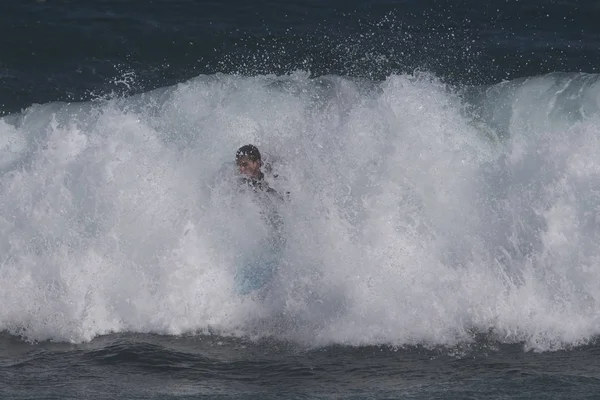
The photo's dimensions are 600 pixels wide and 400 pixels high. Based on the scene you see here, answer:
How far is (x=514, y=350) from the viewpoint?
29.2ft

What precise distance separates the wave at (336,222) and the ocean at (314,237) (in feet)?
0.07

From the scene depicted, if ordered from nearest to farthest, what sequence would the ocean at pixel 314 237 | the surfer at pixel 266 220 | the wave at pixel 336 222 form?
the ocean at pixel 314 237 → the wave at pixel 336 222 → the surfer at pixel 266 220

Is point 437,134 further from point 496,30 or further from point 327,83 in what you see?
point 496,30

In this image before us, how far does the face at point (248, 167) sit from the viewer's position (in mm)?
9930

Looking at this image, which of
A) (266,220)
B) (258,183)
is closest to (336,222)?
(266,220)

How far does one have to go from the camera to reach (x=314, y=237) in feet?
32.6

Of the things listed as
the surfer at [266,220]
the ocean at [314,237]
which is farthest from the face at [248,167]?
the ocean at [314,237]

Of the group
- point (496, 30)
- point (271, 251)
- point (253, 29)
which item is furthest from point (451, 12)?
point (271, 251)

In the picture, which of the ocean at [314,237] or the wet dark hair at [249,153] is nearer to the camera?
the ocean at [314,237]

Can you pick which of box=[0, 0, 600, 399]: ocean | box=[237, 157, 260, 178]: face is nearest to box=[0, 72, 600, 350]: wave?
box=[0, 0, 600, 399]: ocean

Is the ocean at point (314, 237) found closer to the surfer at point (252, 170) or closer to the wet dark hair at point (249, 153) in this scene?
the surfer at point (252, 170)

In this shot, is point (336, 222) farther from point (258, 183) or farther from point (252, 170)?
point (252, 170)

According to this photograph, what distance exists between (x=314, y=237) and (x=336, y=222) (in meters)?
0.27

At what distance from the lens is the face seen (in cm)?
993
